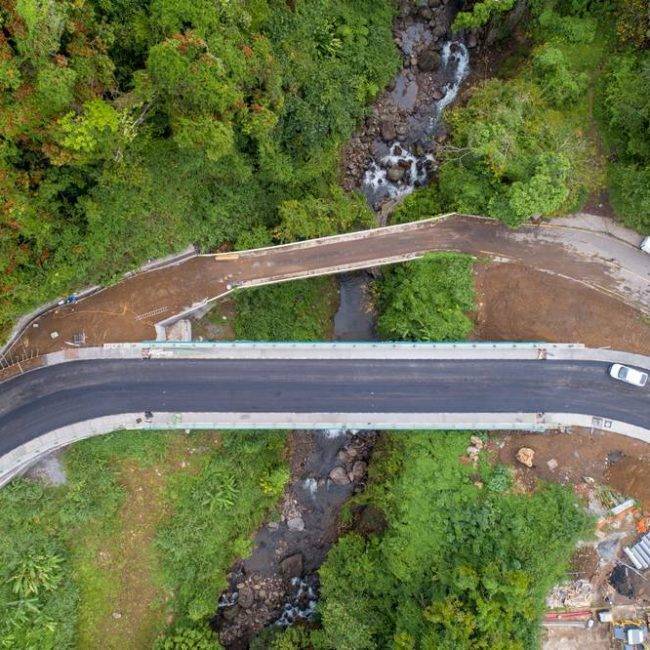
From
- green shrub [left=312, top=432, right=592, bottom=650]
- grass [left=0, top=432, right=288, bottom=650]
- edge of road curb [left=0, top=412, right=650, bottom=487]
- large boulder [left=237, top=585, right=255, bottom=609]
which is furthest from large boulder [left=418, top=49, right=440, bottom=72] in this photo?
large boulder [left=237, top=585, right=255, bottom=609]

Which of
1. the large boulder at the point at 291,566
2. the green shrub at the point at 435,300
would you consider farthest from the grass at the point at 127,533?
the green shrub at the point at 435,300

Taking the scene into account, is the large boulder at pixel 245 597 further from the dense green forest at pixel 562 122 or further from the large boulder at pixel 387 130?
the large boulder at pixel 387 130

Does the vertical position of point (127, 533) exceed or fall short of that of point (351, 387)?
it falls short

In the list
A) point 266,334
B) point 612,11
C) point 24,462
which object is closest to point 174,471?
point 24,462

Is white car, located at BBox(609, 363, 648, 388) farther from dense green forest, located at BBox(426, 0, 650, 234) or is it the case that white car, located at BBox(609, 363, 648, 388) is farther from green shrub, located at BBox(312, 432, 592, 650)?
dense green forest, located at BBox(426, 0, 650, 234)

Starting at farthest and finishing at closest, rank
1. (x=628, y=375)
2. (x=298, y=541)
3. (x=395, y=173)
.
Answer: (x=395, y=173) < (x=298, y=541) < (x=628, y=375)

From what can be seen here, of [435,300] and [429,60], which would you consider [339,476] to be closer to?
[435,300]

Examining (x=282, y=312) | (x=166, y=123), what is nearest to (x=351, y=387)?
(x=282, y=312)

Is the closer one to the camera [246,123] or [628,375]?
[246,123]
